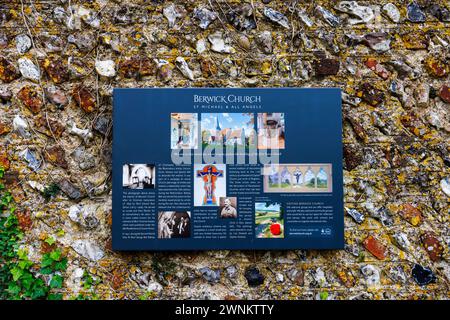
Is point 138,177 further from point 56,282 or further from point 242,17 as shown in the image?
point 242,17

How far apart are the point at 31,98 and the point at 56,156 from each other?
49 cm

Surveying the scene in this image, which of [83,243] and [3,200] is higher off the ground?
[3,200]

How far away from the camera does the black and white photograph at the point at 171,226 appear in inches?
95.0

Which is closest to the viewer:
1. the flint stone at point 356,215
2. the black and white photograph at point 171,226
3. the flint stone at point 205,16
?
the black and white photograph at point 171,226

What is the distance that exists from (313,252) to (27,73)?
8.52 feet

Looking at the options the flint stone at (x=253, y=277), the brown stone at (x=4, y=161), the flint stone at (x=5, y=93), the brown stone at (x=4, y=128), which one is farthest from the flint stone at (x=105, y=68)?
the flint stone at (x=253, y=277)

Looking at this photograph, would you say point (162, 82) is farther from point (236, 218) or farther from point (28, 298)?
point (28, 298)

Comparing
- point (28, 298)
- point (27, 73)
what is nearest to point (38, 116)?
point (27, 73)

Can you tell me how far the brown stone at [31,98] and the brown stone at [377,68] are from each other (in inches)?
101

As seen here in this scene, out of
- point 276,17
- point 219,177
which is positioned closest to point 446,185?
point 219,177

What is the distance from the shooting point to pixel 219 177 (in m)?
2.44

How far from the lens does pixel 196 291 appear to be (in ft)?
8.11

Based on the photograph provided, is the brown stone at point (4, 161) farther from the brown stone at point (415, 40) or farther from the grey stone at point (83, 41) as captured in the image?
the brown stone at point (415, 40)

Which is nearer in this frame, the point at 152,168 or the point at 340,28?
the point at 152,168
